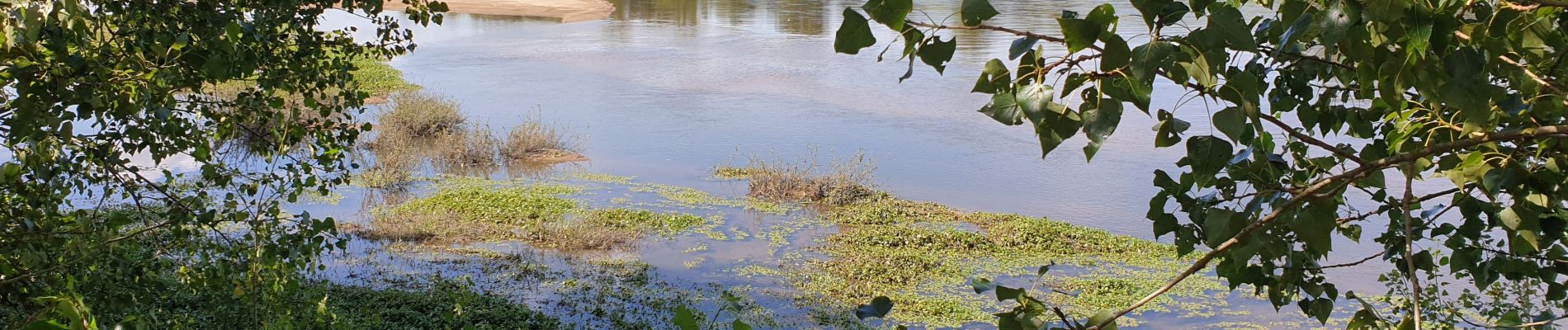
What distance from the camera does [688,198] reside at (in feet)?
30.6

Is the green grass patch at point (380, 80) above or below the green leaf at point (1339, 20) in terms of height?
below

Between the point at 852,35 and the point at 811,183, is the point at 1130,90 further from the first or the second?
the point at 811,183

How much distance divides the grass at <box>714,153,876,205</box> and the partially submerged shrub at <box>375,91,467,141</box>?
342 cm

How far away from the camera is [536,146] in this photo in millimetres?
10969

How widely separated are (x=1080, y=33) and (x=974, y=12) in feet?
0.35

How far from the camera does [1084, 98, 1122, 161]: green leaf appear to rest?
3.59 feet

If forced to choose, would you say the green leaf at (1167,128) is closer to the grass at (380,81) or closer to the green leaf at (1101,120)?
the green leaf at (1101,120)

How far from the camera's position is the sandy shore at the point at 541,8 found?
23.6 metres

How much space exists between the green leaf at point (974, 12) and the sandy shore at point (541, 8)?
22178 millimetres

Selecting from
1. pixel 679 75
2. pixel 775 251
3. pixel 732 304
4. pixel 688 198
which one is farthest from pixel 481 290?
pixel 679 75

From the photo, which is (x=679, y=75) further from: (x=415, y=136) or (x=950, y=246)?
(x=950, y=246)

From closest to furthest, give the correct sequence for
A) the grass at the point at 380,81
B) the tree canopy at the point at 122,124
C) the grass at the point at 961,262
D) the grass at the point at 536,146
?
the tree canopy at the point at 122,124, the grass at the point at 961,262, the grass at the point at 536,146, the grass at the point at 380,81

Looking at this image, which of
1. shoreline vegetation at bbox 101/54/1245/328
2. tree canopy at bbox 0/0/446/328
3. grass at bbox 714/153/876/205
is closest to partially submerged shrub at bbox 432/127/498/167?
shoreline vegetation at bbox 101/54/1245/328

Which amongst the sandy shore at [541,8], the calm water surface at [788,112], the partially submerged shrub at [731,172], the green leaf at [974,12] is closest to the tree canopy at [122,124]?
the green leaf at [974,12]
